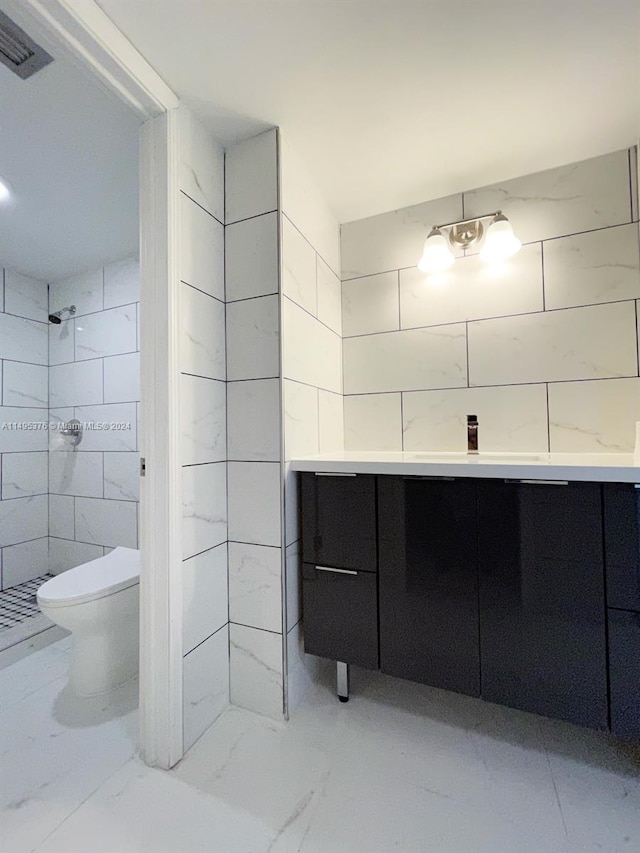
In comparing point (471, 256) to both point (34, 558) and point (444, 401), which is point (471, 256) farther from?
point (34, 558)

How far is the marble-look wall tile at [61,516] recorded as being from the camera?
2631mm

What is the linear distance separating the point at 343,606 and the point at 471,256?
1578 mm

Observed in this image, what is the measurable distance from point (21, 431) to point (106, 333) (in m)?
0.92

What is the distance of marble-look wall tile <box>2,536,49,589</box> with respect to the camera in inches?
98.6

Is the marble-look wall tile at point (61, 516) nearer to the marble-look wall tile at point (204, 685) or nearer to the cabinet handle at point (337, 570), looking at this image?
the marble-look wall tile at point (204, 685)

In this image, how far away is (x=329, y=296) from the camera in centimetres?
184

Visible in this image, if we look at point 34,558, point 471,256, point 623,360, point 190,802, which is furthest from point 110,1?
point 34,558

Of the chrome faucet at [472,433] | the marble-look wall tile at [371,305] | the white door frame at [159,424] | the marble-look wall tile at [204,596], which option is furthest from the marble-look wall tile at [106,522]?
the chrome faucet at [472,433]

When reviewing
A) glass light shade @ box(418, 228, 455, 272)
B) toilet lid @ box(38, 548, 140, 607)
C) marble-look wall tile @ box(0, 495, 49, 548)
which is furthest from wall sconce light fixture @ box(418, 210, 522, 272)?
marble-look wall tile @ box(0, 495, 49, 548)

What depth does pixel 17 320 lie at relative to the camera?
2594 millimetres

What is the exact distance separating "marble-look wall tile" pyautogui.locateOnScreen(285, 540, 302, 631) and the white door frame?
371mm

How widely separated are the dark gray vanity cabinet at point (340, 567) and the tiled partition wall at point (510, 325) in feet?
1.99

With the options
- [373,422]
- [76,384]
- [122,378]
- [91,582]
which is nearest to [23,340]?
[76,384]

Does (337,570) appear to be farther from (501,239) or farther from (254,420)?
(501,239)
